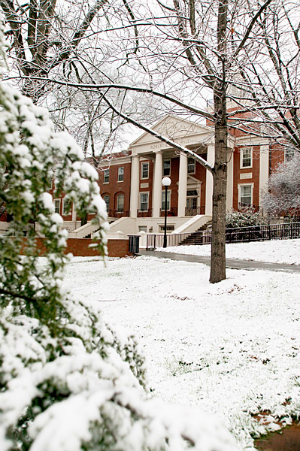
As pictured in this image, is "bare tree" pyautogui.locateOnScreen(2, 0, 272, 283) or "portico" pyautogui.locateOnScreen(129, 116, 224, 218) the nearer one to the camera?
"bare tree" pyautogui.locateOnScreen(2, 0, 272, 283)

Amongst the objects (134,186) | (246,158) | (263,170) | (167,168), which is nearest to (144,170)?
(167,168)

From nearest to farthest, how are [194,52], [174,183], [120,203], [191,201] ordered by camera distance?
1. [194,52]
2. [191,201]
3. [174,183]
4. [120,203]

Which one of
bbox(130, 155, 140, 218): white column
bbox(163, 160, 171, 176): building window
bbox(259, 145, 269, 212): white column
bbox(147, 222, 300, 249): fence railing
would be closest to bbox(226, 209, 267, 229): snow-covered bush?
bbox(147, 222, 300, 249): fence railing

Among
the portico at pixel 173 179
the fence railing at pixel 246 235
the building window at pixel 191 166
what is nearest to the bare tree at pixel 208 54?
the fence railing at pixel 246 235

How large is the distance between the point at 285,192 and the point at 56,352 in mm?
24003

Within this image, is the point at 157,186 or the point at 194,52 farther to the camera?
the point at 157,186

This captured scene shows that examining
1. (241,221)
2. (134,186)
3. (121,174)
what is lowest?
(241,221)

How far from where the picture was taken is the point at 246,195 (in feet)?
94.9

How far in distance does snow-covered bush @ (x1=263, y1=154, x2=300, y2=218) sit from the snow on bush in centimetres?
2183

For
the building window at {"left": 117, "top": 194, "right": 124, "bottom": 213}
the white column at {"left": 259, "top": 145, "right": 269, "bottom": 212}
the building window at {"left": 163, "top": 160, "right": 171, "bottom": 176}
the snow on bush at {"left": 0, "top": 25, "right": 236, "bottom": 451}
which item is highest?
the building window at {"left": 163, "top": 160, "right": 171, "bottom": 176}

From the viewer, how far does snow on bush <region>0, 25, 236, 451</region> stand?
0.88m

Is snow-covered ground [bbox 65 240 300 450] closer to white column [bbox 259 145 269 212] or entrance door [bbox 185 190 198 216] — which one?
white column [bbox 259 145 269 212]

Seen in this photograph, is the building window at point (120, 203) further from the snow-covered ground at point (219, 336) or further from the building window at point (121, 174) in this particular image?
the snow-covered ground at point (219, 336)

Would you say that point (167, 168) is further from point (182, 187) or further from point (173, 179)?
point (182, 187)
